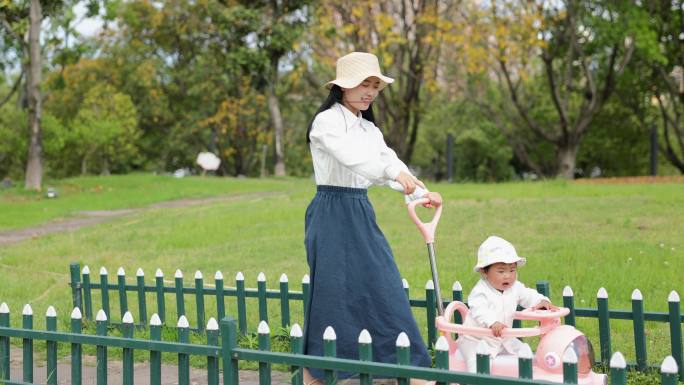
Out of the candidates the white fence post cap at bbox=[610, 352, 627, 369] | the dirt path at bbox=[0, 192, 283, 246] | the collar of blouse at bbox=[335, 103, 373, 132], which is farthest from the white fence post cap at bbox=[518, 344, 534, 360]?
the dirt path at bbox=[0, 192, 283, 246]

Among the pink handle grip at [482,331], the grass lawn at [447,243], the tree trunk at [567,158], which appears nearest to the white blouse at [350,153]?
the pink handle grip at [482,331]

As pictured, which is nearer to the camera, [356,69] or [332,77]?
[356,69]

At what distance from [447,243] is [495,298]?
5884mm

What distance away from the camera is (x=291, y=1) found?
95.2 ft

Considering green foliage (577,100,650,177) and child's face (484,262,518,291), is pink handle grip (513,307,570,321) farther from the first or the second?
green foliage (577,100,650,177)

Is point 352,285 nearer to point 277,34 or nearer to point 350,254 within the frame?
point 350,254

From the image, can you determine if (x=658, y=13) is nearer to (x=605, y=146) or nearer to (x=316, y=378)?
(x=605, y=146)

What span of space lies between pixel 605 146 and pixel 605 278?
994 inches

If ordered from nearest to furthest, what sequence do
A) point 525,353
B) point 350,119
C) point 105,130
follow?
point 525,353, point 350,119, point 105,130

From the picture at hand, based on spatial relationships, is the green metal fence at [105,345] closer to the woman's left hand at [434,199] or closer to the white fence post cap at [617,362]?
the woman's left hand at [434,199]

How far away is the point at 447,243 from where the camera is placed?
10250 millimetres

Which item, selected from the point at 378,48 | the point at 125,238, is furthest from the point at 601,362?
the point at 378,48

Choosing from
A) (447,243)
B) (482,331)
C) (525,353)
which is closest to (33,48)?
(447,243)

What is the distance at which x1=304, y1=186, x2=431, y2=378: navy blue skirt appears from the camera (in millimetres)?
4566
